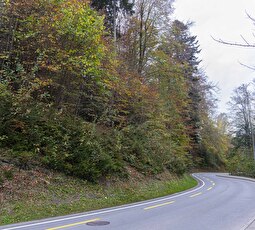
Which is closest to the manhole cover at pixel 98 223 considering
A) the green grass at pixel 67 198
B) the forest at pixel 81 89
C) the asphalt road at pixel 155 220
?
the asphalt road at pixel 155 220

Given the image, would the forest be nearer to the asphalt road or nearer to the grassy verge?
the grassy verge

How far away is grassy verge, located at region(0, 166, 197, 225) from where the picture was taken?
916 cm

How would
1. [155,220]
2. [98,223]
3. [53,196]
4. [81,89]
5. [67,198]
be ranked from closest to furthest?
1. [98,223]
2. [155,220]
3. [53,196]
4. [67,198]
5. [81,89]

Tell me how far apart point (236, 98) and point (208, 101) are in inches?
543

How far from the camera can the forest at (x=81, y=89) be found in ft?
40.0

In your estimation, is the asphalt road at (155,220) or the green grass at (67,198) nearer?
the asphalt road at (155,220)

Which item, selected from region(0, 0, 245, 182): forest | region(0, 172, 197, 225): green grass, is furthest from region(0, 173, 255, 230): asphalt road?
region(0, 0, 245, 182): forest

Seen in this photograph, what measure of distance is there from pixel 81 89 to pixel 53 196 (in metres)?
7.54

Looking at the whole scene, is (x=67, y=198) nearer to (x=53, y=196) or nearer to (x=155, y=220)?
(x=53, y=196)

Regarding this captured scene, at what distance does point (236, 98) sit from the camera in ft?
166

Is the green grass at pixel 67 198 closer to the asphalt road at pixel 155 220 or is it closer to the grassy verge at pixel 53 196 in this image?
the grassy verge at pixel 53 196

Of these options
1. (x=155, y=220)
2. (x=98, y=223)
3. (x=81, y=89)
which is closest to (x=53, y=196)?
(x=98, y=223)

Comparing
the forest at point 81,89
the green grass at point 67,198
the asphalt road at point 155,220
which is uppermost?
the forest at point 81,89

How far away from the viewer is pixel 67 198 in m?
11.0
